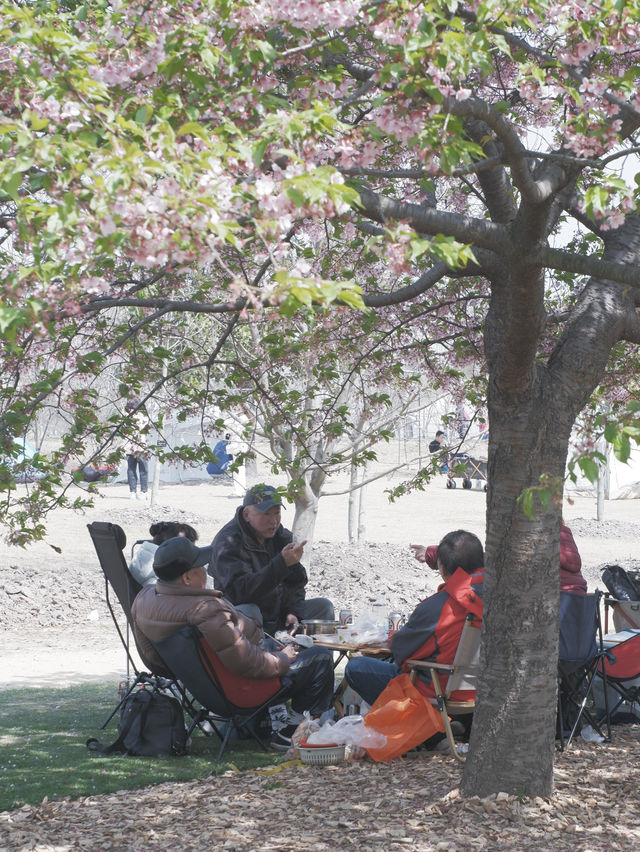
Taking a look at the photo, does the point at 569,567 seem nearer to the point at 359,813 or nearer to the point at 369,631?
the point at 369,631

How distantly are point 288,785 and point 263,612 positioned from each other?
202 centimetres

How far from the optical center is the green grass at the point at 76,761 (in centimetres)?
485

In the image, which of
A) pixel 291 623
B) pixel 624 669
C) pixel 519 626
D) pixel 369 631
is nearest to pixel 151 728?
pixel 369 631

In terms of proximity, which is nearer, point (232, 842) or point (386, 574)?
point (232, 842)

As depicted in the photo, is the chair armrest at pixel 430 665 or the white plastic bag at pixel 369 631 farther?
the white plastic bag at pixel 369 631

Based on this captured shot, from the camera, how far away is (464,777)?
4.50 metres

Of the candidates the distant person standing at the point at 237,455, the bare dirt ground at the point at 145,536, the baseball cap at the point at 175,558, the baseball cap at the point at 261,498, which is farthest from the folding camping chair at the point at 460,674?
the bare dirt ground at the point at 145,536

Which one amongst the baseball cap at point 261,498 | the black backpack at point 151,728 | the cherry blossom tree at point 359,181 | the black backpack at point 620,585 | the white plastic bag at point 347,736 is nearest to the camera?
the cherry blossom tree at point 359,181

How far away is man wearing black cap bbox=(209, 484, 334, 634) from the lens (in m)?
6.42

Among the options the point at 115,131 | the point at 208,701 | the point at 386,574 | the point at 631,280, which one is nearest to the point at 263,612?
the point at 208,701

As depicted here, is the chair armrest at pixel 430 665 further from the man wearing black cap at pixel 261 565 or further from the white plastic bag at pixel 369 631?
the man wearing black cap at pixel 261 565

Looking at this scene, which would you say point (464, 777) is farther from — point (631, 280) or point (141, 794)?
point (631, 280)

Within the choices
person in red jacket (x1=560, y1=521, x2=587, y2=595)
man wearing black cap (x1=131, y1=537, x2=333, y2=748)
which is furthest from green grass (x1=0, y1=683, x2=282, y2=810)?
person in red jacket (x1=560, y1=521, x2=587, y2=595)

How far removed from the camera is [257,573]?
6.46 metres
